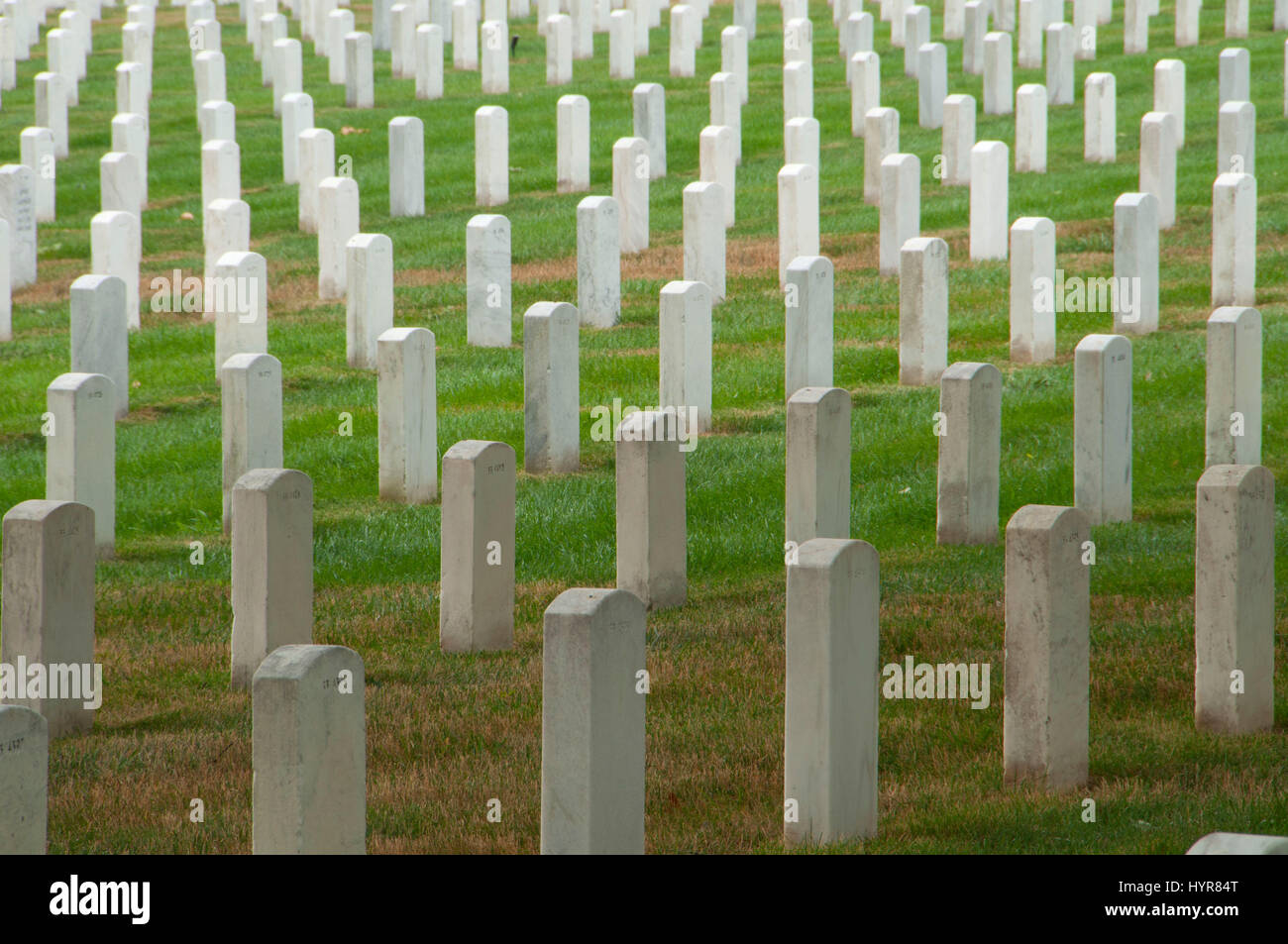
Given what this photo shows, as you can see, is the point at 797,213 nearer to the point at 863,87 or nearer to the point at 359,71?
the point at 863,87

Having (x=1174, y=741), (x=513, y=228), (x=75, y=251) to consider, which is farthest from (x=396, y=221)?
(x=1174, y=741)

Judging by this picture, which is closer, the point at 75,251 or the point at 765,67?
the point at 75,251

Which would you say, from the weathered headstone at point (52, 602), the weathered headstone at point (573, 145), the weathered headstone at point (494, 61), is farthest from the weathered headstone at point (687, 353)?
the weathered headstone at point (494, 61)

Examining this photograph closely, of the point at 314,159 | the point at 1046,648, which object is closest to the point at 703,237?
the point at 314,159

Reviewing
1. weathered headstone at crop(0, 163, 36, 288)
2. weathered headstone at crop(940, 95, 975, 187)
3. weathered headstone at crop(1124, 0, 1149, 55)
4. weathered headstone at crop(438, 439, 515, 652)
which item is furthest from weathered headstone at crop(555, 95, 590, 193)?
weathered headstone at crop(438, 439, 515, 652)

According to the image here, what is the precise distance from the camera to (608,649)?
4918 millimetres

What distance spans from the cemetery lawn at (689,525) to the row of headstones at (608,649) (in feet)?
0.64

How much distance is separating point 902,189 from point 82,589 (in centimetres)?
985

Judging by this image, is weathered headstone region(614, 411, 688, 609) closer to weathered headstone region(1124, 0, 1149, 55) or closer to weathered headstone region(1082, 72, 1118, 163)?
weathered headstone region(1082, 72, 1118, 163)

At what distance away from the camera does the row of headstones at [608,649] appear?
15.5ft

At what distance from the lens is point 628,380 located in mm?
12109

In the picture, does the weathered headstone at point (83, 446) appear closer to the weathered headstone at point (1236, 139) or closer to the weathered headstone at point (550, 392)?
the weathered headstone at point (550, 392)

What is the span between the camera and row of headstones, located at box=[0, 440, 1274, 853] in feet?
15.5

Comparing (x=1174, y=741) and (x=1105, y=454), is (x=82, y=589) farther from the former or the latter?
(x=1105, y=454)
